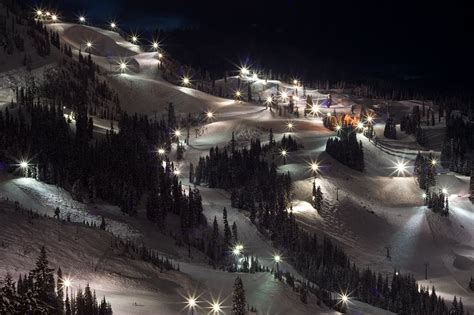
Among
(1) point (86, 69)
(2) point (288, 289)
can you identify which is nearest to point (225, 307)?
(2) point (288, 289)

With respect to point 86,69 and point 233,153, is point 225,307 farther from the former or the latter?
point 86,69

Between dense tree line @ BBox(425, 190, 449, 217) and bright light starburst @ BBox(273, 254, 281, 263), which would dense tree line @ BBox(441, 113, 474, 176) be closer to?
dense tree line @ BBox(425, 190, 449, 217)

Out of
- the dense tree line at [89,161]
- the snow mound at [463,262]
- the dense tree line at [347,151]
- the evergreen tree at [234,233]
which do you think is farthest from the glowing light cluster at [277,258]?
the dense tree line at [347,151]

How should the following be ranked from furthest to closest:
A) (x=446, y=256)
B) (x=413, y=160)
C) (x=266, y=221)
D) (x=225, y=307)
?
(x=413, y=160) < (x=446, y=256) < (x=266, y=221) < (x=225, y=307)

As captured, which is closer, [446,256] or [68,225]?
[68,225]

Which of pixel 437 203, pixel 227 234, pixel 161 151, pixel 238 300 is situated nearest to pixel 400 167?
pixel 437 203

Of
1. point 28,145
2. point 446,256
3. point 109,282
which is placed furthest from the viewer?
point 446,256

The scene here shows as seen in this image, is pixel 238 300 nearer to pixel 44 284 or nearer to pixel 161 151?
pixel 44 284
